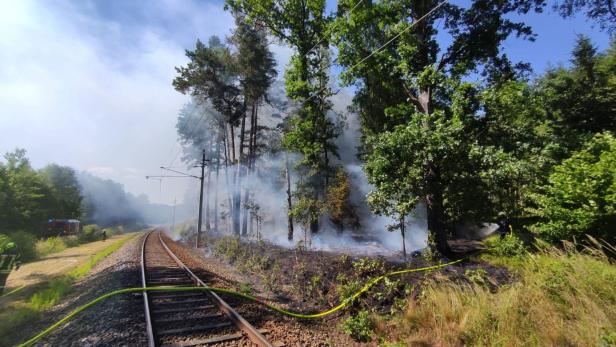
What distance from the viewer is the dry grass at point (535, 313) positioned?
4.21 m

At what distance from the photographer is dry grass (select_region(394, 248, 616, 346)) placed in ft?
13.8

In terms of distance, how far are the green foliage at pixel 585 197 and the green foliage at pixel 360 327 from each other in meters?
5.49

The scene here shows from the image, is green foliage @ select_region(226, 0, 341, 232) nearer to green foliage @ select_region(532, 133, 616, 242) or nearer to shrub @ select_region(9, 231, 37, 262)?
green foliage @ select_region(532, 133, 616, 242)

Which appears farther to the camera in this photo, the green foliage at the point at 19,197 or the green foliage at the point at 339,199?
the green foliage at the point at 19,197

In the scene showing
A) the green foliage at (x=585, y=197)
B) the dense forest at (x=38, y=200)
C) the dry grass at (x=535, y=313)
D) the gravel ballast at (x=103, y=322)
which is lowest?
the gravel ballast at (x=103, y=322)

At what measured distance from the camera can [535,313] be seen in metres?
4.92

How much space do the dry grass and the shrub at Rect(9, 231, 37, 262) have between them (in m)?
27.5

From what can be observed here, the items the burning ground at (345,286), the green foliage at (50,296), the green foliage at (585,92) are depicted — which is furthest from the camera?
the green foliage at (585,92)

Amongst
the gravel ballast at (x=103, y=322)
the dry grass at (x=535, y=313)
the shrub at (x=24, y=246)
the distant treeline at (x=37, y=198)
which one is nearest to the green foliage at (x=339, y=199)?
the gravel ballast at (x=103, y=322)

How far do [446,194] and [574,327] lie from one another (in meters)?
9.48

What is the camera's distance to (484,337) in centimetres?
501

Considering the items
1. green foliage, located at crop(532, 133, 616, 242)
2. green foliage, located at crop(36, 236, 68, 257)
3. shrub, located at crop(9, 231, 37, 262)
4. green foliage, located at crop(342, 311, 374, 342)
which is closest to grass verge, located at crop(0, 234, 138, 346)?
green foliage, located at crop(342, 311, 374, 342)

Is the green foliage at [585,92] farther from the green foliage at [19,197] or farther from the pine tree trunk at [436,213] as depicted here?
the green foliage at [19,197]

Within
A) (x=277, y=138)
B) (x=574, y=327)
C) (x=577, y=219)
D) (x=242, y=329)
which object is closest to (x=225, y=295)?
(x=242, y=329)
